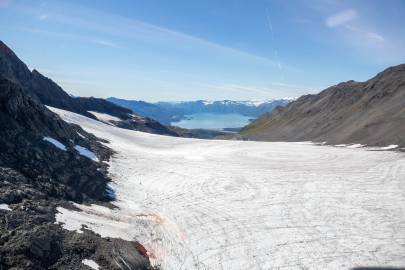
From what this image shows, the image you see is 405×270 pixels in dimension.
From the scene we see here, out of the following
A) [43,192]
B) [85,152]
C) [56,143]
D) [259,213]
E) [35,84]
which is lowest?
[259,213]

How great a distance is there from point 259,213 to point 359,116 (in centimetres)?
6117

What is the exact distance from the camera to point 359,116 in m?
78.7

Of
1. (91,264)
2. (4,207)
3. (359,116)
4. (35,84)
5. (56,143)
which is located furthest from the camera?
(35,84)

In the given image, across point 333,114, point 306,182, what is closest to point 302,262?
point 306,182

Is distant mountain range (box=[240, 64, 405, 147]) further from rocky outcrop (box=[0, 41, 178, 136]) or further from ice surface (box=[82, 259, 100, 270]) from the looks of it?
rocky outcrop (box=[0, 41, 178, 136])

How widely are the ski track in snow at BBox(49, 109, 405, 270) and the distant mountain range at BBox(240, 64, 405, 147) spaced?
16.4m

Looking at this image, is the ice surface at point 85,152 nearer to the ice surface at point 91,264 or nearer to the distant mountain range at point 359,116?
the ice surface at point 91,264

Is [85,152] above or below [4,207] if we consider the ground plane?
above

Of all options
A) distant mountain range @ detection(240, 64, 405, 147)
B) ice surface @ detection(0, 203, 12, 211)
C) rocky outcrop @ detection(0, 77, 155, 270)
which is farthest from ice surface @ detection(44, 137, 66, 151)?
distant mountain range @ detection(240, 64, 405, 147)

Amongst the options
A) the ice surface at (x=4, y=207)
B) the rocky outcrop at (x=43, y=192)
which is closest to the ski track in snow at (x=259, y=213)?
the rocky outcrop at (x=43, y=192)

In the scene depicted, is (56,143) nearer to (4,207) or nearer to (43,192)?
(43,192)

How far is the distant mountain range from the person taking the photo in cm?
5624

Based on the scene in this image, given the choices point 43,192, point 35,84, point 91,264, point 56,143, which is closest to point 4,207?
point 91,264

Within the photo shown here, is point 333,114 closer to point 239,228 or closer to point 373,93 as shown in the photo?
point 373,93
